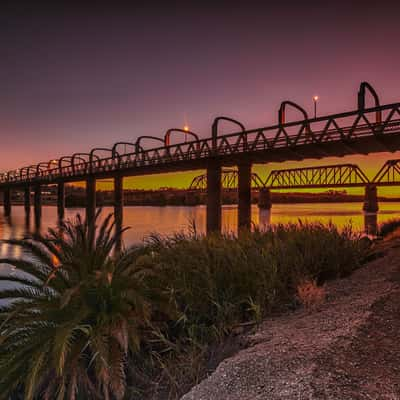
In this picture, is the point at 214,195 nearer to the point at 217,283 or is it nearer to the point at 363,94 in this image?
the point at 363,94

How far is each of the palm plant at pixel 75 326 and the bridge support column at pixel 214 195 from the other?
2548 cm

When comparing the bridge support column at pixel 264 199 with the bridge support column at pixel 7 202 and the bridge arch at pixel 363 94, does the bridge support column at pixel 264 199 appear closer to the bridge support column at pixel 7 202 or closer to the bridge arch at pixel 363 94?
the bridge support column at pixel 7 202

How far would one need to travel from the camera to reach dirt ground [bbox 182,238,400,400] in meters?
3.34

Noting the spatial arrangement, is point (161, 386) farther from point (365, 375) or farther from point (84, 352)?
point (365, 375)

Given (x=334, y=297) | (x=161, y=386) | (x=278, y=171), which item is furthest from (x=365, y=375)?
(x=278, y=171)

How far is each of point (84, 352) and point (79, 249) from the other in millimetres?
1750

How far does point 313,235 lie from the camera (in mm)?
9539

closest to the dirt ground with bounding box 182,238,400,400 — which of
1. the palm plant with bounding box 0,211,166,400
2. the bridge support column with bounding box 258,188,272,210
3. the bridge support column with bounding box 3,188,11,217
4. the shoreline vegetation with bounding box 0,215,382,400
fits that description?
the shoreline vegetation with bounding box 0,215,382,400

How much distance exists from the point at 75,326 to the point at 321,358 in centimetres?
316

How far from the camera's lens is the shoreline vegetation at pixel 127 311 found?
480 centimetres

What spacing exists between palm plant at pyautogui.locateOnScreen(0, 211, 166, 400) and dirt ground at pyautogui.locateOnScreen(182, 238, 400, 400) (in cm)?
151

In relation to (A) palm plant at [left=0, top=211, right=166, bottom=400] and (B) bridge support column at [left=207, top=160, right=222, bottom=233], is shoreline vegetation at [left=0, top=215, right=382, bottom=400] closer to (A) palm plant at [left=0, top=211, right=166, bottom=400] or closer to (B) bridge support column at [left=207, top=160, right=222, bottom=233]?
(A) palm plant at [left=0, top=211, right=166, bottom=400]

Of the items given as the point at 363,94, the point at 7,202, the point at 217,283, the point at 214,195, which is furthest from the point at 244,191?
the point at 7,202

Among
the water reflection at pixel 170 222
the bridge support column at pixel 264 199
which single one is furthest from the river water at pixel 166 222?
the bridge support column at pixel 264 199
